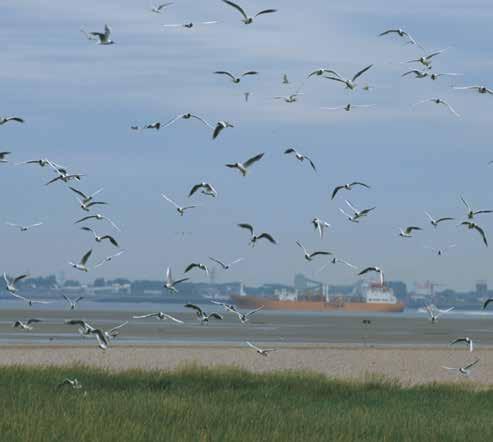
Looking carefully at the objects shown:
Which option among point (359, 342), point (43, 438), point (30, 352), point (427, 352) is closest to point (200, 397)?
point (43, 438)

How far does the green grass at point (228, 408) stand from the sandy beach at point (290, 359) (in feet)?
34.3

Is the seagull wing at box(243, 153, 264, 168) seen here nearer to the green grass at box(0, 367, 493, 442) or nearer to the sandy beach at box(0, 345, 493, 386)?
the green grass at box(0, 367, 493, 442)

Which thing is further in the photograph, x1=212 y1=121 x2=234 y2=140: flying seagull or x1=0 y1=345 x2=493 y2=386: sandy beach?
x1=0 y1=345 x2=493 y2=386: sandy beach

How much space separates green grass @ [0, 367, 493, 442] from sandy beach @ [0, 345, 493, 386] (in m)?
10.5

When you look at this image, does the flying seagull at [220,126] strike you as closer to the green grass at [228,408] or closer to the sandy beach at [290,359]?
the green grass at [228,408]

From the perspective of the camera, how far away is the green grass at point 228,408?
19.6m

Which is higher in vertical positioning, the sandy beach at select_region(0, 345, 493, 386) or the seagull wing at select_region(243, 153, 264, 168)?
the seagull wing at select_region(243, 153, 264, 168)

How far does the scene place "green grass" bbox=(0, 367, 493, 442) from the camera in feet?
64.2

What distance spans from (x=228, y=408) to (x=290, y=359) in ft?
89.4

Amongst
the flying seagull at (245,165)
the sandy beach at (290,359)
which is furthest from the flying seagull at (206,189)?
the sandy beach at (290,359)

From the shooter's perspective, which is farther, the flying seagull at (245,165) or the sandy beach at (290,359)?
the sandy beach at (290,359)

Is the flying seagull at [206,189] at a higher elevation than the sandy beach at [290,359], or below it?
higher

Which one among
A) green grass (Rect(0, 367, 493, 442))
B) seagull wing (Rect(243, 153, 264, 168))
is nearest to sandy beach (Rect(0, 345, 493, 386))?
green grass (Rect(0, 367, 493, 442))

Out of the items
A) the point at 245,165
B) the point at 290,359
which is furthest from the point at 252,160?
the point at 290,359
